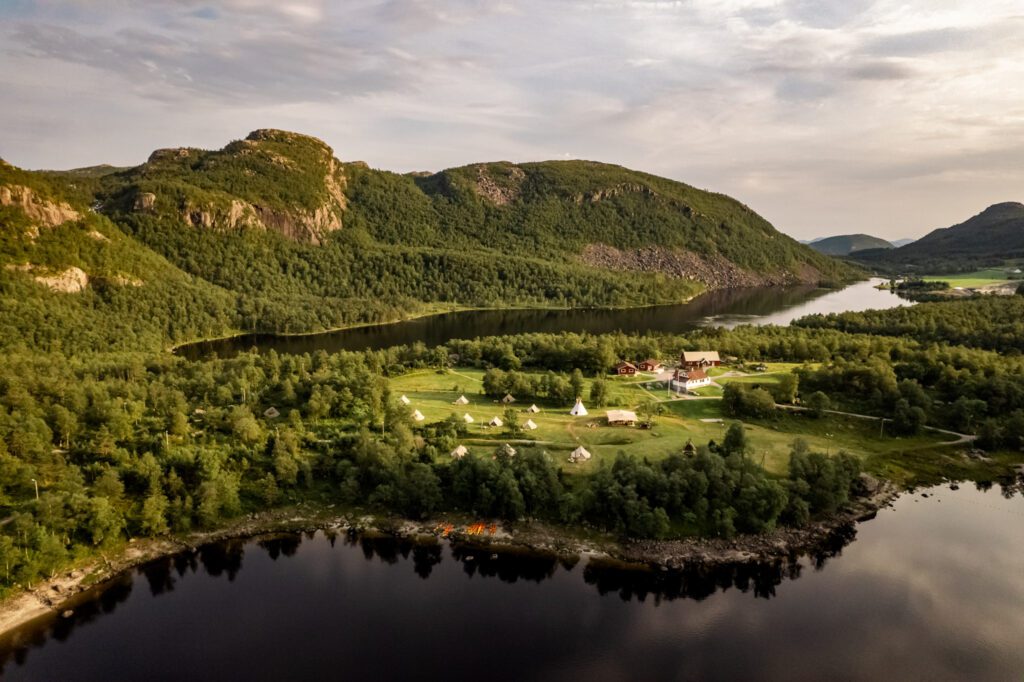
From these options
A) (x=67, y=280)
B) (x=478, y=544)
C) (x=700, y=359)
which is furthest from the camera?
(x=67, y=280)

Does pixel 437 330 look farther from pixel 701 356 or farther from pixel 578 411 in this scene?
pixel 578 411

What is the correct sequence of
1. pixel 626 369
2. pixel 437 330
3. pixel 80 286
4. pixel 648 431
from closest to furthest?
1. pixel 648 431
2. pixel 626 369
3. pixel 80 286
4. pixel 437 330

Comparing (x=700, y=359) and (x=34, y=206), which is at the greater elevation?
(x=34, y=206)

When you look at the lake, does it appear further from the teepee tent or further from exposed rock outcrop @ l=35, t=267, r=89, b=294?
the teepee tent

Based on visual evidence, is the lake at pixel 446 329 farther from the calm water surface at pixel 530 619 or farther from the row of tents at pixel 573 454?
the calm water surface at pixel 530 619

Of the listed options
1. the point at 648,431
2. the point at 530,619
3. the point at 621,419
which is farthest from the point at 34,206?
the point at 530,619

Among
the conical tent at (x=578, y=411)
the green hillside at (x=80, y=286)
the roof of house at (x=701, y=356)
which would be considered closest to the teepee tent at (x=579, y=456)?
the conical tent at (x=578, y=411)

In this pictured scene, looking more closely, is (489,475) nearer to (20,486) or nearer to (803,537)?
(803,537)
